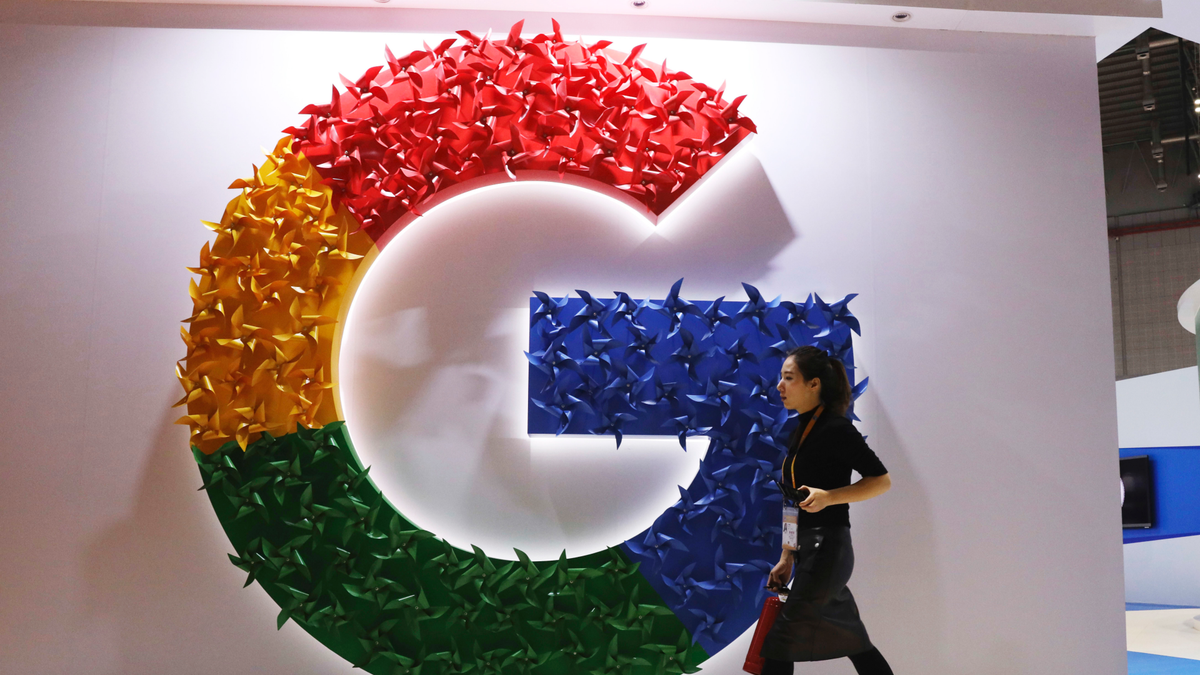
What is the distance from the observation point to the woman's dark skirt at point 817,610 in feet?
7.66

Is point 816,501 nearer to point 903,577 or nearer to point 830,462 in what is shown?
point 830,462

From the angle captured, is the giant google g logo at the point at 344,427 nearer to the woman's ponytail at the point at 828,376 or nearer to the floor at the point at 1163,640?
the woman's ponytail at the point at 828,376

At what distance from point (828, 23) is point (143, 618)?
3.79 metres

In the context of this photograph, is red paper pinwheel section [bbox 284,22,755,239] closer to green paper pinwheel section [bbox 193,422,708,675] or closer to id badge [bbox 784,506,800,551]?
green paper pinwheel section [bbox 193,422,708,675]

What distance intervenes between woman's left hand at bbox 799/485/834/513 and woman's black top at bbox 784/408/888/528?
0.20 feet

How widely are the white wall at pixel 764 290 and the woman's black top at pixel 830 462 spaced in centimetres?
73

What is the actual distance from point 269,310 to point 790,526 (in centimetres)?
207

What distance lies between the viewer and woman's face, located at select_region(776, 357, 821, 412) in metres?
2.57

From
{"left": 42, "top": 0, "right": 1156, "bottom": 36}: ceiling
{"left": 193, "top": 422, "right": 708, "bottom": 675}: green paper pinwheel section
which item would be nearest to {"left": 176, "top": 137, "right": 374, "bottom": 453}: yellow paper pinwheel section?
{"left": 193, "top": 422, "right": 708, "bottom": 675}: green paper pinwheel section

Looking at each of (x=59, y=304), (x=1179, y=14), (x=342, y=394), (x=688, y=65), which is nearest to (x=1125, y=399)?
(x=1179, y=14)

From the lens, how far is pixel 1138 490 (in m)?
5.97

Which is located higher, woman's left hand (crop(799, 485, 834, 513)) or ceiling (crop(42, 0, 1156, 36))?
ceiling (crop(42, 0, 1156, 36))

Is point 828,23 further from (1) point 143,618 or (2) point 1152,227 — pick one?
(2) point 1152,227

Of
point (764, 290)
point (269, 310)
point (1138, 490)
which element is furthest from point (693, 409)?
point (1138, 490)
